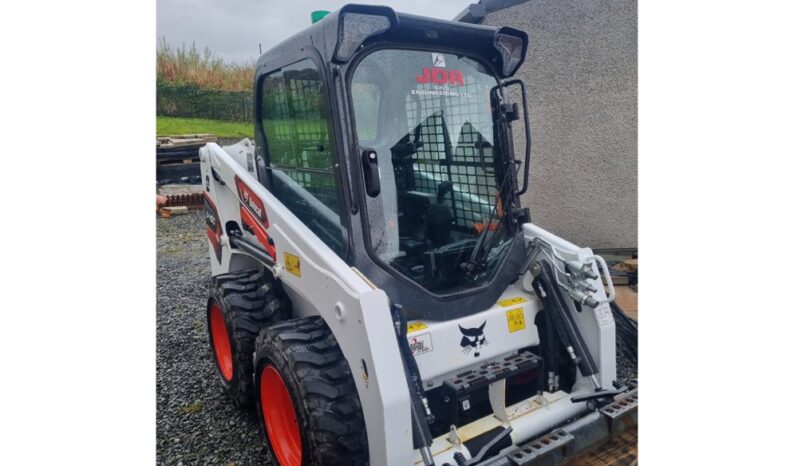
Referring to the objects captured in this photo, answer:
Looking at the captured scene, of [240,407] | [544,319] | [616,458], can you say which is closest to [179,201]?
[240,407]

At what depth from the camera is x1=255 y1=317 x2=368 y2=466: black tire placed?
174 centimetres

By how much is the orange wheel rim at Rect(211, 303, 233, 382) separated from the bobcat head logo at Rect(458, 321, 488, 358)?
141 centimetres

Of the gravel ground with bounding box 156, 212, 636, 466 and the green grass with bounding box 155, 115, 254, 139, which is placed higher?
the green grass with bounding box 155, 115, 254, 139

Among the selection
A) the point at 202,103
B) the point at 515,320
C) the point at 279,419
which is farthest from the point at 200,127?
the point at 515,320

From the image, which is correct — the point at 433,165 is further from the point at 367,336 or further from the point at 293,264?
the point at 367,336

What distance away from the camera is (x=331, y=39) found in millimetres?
1918

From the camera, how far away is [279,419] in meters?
2.16

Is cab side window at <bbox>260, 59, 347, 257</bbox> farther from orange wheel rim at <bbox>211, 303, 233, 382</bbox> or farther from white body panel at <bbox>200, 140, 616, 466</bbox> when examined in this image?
orange wheel rim at <bbox>211, 303, 233, 382</bbox>

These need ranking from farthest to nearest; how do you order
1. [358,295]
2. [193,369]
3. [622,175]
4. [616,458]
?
[622,175]
[193,369]
[616,458]
[358,295]

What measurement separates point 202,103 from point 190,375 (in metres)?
1.63

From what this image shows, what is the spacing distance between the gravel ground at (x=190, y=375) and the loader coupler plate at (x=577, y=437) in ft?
2.87

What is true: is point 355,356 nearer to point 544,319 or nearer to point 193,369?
point 544,319

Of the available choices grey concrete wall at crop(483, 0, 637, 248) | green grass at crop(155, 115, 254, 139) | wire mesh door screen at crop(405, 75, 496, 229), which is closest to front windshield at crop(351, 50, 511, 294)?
wire mesh door screen at crop(405, 75, 496, 229)

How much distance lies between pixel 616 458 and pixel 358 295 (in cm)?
113
